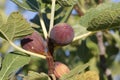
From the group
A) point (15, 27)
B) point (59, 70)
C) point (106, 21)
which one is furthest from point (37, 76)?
point (106, 21)

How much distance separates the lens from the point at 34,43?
143 centimetres

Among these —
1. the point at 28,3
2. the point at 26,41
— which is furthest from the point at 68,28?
the point at 28,3

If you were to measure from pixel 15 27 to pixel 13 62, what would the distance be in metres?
0.17

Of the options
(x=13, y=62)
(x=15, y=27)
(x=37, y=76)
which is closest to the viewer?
(x=37, y=76)

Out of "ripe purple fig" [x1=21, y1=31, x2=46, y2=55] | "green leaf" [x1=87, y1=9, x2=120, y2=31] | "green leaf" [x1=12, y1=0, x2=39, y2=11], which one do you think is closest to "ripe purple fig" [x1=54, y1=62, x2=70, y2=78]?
"ripe purple fig" [x1=21, y1=31, x2=46, y2=55]

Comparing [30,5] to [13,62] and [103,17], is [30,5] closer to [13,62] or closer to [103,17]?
[13,62]

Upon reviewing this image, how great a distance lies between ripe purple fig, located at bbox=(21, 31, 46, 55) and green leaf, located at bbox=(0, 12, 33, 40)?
31 mm

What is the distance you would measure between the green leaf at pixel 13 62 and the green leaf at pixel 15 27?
0.30 ft

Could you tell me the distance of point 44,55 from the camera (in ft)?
4.61

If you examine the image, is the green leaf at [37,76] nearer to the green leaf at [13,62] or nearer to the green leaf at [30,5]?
the green leaf at [13,62]

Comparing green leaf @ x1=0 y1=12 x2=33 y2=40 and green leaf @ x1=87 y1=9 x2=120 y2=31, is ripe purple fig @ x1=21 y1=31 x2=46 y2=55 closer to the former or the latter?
green leaf @ x1=0 y1=12 x2=33 y2=40

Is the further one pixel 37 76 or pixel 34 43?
pixel 34 43

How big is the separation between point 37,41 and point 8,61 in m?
0.15

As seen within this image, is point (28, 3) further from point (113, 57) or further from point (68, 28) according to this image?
point (113, 57)
